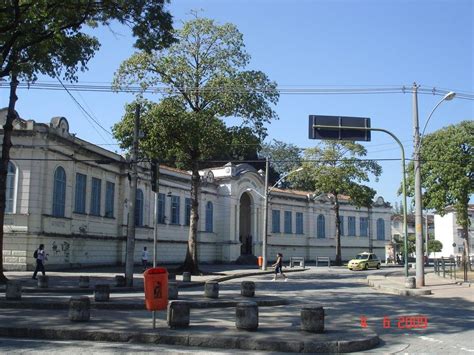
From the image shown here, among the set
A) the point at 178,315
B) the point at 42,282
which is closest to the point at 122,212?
the point at 42,282

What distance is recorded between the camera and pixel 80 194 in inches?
1321

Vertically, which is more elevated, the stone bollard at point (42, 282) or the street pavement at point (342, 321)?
the stone bollard at point (42, 282)

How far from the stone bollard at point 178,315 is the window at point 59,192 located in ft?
69.5

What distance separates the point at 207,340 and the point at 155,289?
4.82 ft

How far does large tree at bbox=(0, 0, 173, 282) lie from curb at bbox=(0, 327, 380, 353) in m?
9.14

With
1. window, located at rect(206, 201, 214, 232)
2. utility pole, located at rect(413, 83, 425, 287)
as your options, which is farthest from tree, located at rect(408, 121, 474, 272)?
window, located at rect(206, 201, 214, 232)

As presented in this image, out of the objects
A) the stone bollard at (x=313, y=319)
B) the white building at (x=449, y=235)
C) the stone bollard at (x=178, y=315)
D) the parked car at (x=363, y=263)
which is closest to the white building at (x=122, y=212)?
the parked car at (x=363, y=263)

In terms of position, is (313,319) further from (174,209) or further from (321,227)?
(321,227)

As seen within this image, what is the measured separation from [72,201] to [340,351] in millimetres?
25561

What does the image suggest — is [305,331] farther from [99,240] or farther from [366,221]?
[366,221]

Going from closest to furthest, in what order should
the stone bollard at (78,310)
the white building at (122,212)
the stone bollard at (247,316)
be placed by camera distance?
1. the stone bollard at (247,316)
2. the stone bollard at (78,310)
3. the white building at (122,212)

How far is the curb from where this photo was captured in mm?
9508

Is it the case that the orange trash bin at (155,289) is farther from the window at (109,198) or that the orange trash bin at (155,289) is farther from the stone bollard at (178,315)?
the window at (109,198)
